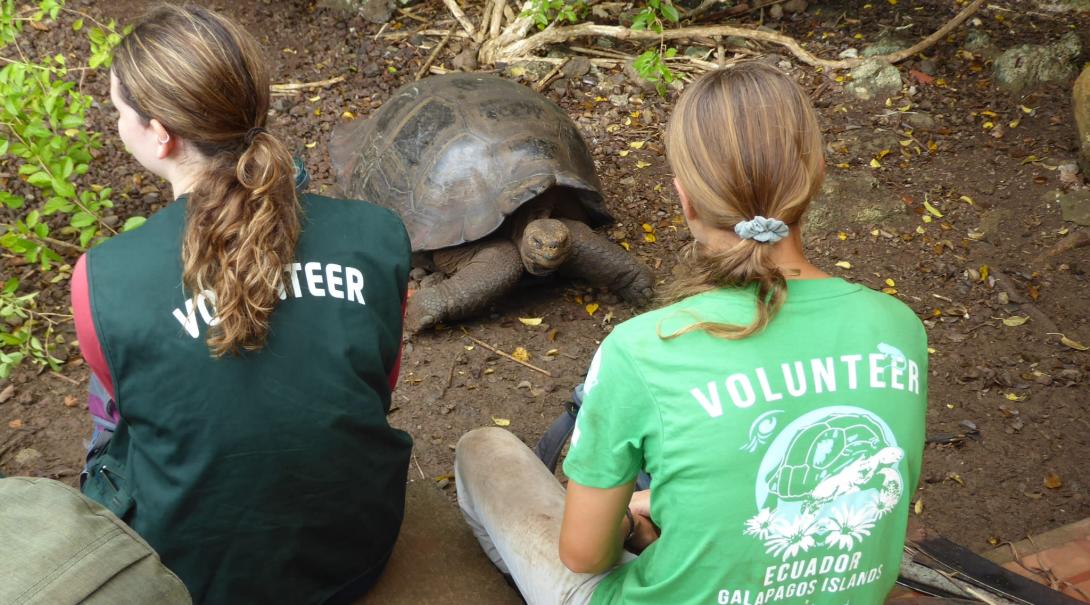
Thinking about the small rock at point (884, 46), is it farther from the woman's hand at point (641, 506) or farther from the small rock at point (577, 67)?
the woman's hand at point (641, 506)

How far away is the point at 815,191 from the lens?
1630mm

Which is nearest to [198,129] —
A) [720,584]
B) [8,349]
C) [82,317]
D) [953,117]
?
[82,317]

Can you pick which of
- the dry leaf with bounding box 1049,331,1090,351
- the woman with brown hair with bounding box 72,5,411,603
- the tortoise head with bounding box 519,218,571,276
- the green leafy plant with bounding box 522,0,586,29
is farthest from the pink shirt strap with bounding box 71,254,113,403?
the green leafy plant with bounding box 522,0,586,29

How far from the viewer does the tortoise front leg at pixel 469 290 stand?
4090 millimetres

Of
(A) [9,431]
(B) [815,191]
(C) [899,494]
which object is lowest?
(A) [9,431]

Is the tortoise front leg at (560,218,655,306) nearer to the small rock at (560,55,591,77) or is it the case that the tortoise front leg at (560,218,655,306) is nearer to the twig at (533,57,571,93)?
the twig at (533,57,571,93)

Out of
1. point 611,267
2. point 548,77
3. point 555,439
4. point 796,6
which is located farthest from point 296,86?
point 555,439

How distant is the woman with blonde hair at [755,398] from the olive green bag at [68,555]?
79 centimetres

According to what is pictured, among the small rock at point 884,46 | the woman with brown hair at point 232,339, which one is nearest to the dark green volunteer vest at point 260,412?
the woman with brown hair at point 232,339

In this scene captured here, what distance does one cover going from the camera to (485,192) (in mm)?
4332

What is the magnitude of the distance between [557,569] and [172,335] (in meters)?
0.95

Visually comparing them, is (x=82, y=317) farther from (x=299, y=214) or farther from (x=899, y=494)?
(x=899, y=494)

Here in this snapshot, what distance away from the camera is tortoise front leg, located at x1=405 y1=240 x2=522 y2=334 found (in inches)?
161

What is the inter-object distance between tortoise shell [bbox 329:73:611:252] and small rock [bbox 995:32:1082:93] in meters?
2.83
